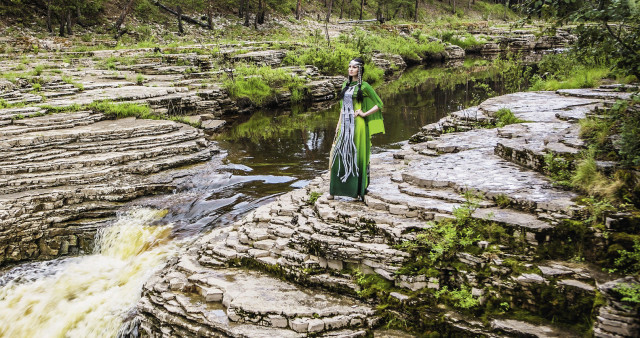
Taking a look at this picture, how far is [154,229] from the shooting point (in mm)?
9750

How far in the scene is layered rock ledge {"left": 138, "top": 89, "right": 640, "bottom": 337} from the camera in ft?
17.3

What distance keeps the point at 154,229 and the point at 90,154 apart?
362 cm

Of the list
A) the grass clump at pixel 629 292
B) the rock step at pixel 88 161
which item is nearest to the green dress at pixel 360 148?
the grass clump at pixel 629 292

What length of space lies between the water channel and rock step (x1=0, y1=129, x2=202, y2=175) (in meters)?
1.20

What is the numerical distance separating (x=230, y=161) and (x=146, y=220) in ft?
13.6

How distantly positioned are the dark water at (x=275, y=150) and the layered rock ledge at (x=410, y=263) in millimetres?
1800

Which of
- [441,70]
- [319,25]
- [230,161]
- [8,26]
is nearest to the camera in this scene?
[230,161]

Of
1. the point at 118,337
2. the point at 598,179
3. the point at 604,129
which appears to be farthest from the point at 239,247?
the point at 604,129

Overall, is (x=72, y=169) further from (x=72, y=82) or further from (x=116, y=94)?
(x=72, y=82)

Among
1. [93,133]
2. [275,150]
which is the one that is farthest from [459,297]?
[93,133]

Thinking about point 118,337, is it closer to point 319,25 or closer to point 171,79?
point 171,79

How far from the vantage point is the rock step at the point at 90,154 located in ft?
35.7

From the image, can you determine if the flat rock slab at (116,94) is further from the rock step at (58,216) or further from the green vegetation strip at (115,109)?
the rock step at (58,216)

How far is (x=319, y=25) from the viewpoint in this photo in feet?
148
